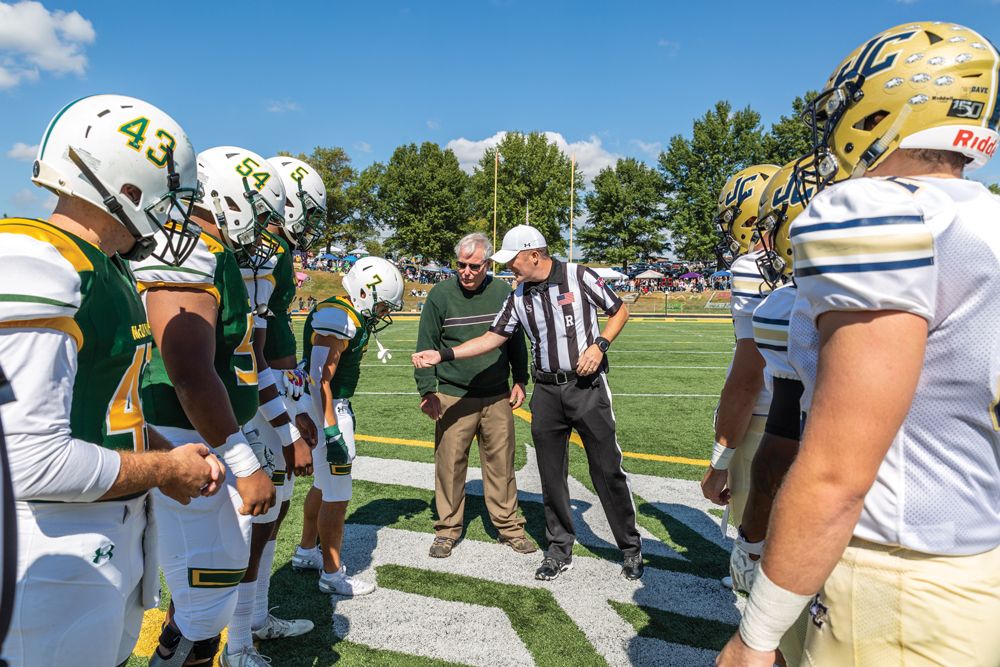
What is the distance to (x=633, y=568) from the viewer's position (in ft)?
12.3

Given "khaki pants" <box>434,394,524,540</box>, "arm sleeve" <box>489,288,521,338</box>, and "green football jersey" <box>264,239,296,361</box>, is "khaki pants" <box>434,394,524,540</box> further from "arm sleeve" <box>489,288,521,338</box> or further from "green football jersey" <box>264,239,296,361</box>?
"green football jersey" <box>264,239,296,361</box>

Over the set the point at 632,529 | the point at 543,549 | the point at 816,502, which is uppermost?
the point at 816,502

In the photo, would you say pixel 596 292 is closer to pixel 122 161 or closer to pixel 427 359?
pixel 427 359

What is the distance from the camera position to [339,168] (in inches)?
1975

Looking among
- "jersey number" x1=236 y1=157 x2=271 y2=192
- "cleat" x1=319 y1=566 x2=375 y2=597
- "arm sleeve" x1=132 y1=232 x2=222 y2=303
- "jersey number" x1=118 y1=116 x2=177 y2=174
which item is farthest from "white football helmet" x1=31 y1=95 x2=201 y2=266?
"cleat" x1=319 y1=566 x2=375 y2=597

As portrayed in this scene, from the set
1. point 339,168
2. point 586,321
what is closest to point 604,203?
point 339,168

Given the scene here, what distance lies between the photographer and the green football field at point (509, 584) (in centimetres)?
300

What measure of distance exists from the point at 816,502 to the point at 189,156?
84.1 inches

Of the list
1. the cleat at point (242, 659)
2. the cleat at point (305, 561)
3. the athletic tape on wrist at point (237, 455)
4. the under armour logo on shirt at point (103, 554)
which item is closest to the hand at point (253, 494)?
the athletic tape on wrist at point (237, 455)

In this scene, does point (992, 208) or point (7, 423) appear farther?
point (7, 423)

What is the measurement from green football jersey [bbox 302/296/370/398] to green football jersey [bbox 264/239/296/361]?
132 millimetres

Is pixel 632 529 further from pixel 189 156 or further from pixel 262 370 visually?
pixel 189 156

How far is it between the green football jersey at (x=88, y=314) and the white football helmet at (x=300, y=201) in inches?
82.4

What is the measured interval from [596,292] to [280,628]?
2848 millimetres
